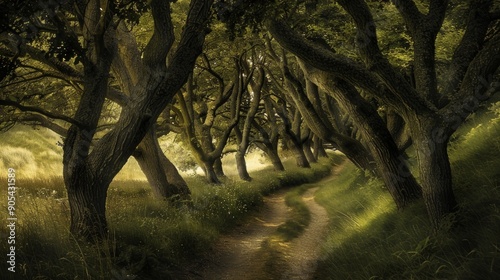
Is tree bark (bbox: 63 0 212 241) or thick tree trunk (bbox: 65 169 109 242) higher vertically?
tree bark (bbox: 63 0 212 241)

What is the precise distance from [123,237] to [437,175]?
5.78m

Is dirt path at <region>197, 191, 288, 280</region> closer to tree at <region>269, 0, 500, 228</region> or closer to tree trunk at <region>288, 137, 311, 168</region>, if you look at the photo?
tree at <region>269, 0, 500, 228</region>

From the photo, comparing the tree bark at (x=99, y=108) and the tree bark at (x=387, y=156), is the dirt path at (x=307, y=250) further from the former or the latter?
the tree bark at (x=99, y=108)

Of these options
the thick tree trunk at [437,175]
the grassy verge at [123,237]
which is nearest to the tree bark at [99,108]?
the grassy verge at [123,237]

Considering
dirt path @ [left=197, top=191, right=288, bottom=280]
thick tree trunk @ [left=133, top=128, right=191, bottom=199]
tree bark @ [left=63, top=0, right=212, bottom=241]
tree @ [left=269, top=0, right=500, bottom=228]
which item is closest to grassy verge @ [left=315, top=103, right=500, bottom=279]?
tree @ [left=269, top=0, right=500, bottom=228]

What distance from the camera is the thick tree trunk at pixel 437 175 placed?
21.6 ft

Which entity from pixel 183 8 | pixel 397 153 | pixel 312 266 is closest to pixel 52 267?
pixel 312 266

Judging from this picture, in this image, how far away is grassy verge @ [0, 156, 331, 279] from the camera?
5.92 meters

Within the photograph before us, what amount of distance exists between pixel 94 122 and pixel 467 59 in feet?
22.1

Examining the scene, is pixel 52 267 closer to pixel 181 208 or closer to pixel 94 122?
pixel 94 122

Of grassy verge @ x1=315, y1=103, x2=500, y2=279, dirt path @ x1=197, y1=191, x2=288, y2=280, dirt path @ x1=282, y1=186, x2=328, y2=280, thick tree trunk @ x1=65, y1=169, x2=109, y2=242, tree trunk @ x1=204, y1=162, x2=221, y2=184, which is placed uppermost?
thick tree trunk @ x1=65, y1=169, x2=109, y2=242

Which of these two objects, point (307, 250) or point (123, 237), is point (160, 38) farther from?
point (307, 250)

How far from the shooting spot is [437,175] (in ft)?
21.9

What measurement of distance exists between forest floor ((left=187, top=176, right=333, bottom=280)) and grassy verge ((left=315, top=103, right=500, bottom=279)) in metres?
0.66
